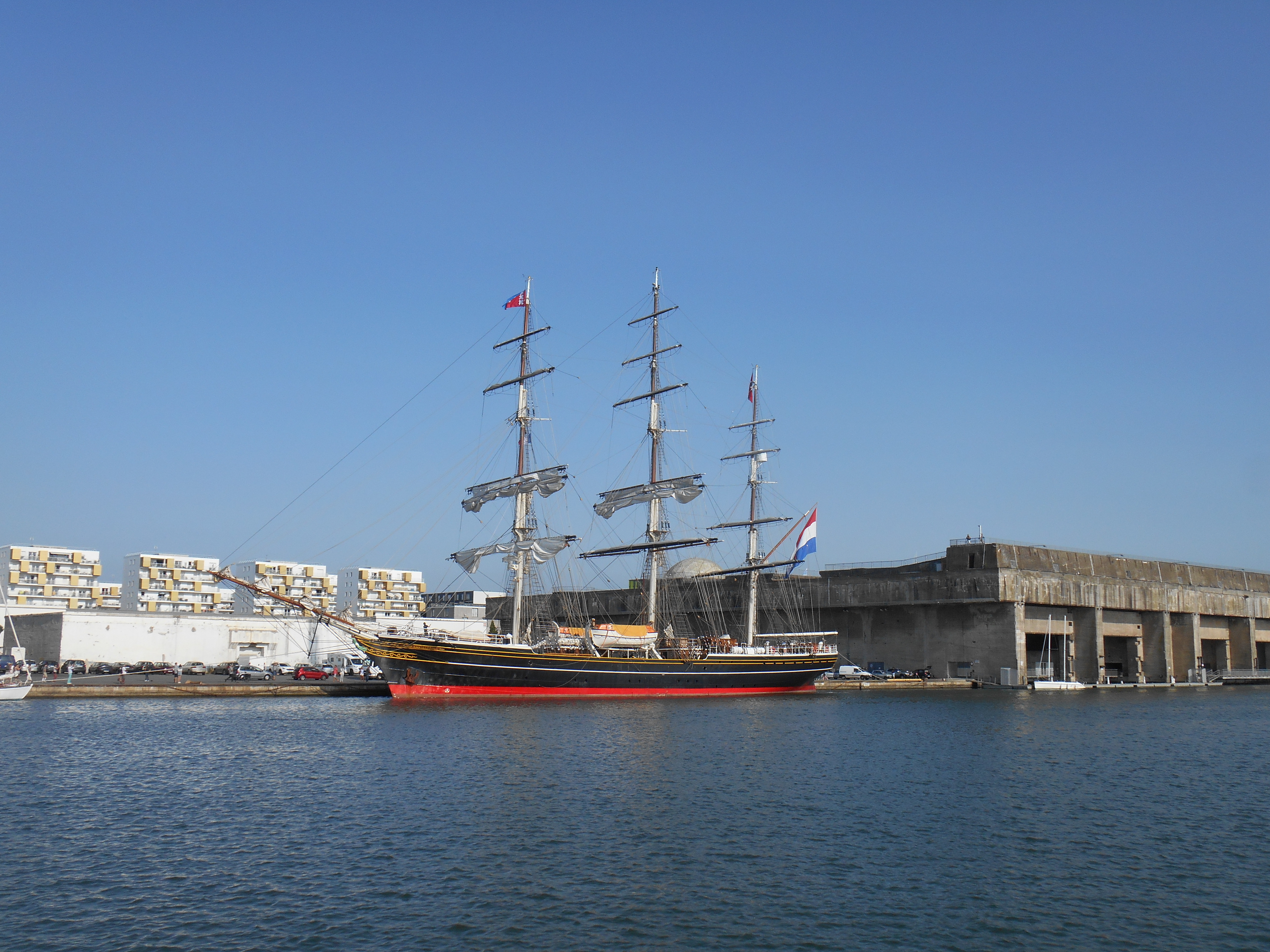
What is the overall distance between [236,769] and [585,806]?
12.0 metres

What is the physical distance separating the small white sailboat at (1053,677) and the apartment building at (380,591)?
112 metres

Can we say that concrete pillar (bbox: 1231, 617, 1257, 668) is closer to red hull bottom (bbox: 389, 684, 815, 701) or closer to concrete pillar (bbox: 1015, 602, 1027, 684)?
concrete pillar (bbox: 1015, 602, 1027, 684)

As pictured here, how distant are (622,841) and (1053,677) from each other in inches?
2659

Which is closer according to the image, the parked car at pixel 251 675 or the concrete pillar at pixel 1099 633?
the parked car at pixel 251 675

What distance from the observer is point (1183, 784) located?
2984 centimetres

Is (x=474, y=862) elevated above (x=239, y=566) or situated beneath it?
situated beneath

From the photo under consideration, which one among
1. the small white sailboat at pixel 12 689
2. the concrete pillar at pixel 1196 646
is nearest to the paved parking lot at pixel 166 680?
the small white sailboat at pixel 12 689

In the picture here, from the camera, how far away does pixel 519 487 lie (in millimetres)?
67750

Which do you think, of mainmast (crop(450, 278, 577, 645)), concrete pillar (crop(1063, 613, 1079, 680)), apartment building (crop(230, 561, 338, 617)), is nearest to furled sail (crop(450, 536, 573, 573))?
mainmast (crop(450, 278, 577, 645))

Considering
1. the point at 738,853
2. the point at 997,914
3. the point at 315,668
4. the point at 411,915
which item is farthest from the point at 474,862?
the point at 315,668

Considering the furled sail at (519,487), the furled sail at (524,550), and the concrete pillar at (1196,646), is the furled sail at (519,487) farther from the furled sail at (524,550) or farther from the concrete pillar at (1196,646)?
the concrete pillar at (1196,646)

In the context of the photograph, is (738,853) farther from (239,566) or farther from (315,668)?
(239,566)

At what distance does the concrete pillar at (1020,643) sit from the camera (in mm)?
74625

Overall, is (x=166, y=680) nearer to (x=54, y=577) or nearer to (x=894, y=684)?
(x=894, y=684)
